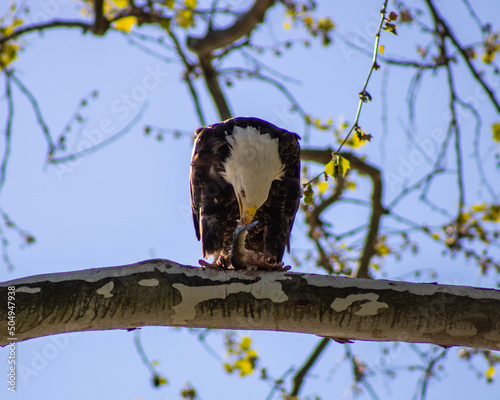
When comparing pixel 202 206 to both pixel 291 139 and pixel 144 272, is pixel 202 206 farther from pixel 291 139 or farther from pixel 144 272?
pixel 144 272

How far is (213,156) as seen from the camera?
4203mm

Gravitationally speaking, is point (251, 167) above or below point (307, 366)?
above

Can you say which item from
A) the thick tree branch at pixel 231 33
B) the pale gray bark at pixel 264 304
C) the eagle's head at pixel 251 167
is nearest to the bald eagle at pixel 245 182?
the eagle's head at pixel 251 167

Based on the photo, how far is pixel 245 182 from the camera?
3779 mm

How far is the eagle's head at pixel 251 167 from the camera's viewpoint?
12.3 ft

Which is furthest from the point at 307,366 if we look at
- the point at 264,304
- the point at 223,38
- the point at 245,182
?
the point at 223,38

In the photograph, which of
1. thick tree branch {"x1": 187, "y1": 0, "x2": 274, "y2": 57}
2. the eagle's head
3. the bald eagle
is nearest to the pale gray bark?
the eagle's head

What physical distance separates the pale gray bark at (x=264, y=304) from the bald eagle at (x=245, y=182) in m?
1.41

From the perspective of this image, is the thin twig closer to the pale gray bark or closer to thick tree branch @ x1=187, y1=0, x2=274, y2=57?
the pale gray bark

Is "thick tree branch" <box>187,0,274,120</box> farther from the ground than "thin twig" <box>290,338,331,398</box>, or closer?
farther from the ground

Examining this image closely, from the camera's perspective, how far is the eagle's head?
3736 mm

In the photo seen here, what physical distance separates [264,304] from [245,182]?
149 cm

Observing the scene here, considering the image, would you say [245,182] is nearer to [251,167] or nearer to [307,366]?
[251,167]

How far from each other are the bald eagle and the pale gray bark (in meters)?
1.41
